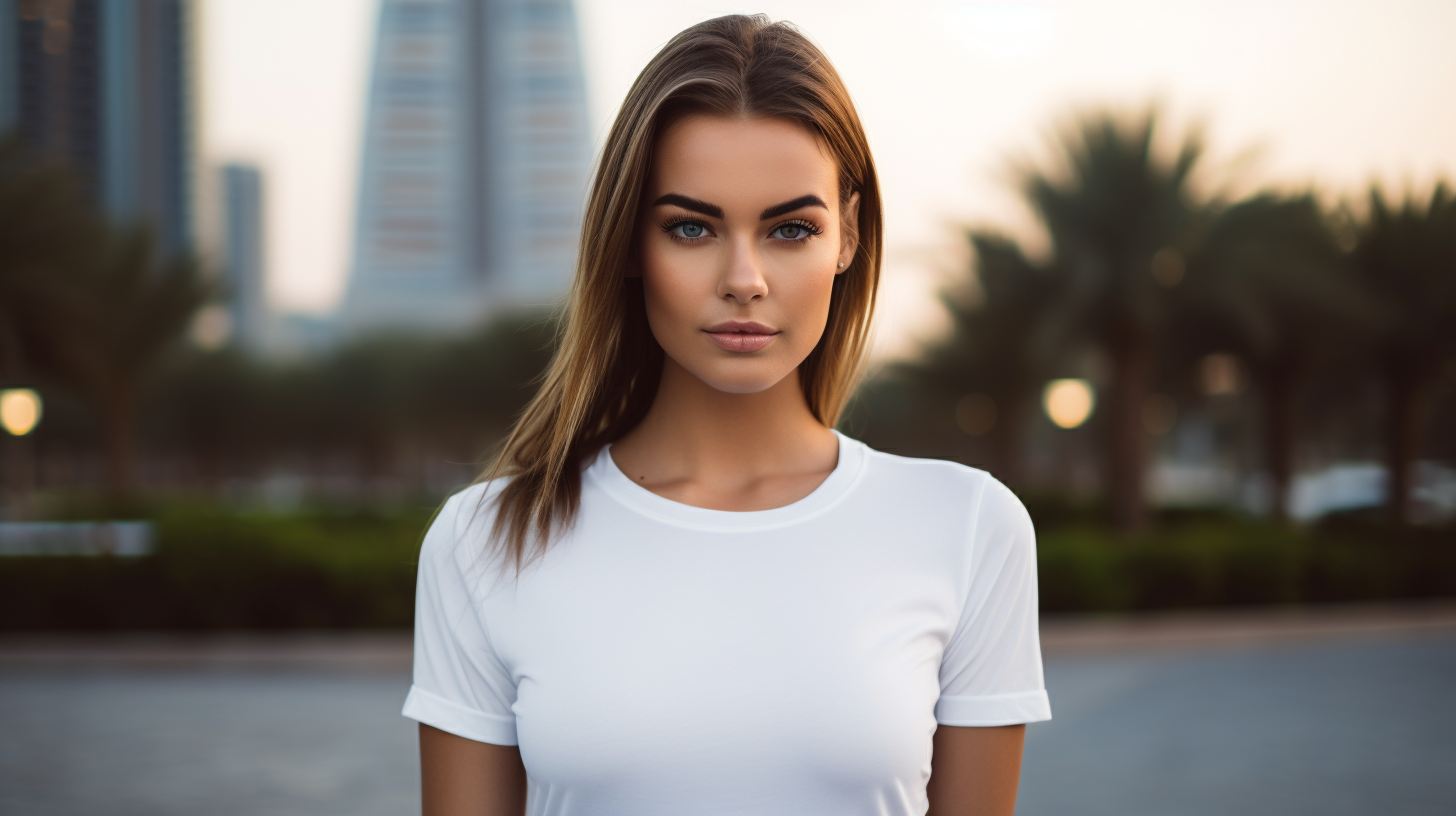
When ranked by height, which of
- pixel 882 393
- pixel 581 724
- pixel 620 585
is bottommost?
pixel 882 393

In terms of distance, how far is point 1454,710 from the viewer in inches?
383

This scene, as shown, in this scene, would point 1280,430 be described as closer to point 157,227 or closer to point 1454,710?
point 1454,710

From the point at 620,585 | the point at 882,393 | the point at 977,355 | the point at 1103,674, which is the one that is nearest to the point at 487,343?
the point at 882,393

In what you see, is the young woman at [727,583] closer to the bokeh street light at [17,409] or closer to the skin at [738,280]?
the skin at [738,280]

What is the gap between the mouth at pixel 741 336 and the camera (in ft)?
5.64

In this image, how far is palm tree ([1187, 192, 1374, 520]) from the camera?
16438 millimetres

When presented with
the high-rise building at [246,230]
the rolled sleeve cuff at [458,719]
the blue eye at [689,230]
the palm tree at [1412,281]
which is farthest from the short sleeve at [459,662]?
the high-rise building at [246,230]

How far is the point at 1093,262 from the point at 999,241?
151 centimetres

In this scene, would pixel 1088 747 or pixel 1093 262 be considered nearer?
pixel 1088 747

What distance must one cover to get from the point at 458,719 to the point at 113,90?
10277cm

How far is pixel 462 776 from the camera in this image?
1.73m

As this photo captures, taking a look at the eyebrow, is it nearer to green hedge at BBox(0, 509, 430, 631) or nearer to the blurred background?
the blurred background

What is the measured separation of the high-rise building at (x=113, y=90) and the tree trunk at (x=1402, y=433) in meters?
44.6

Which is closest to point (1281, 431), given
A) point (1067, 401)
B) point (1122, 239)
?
point (1067, 401)
